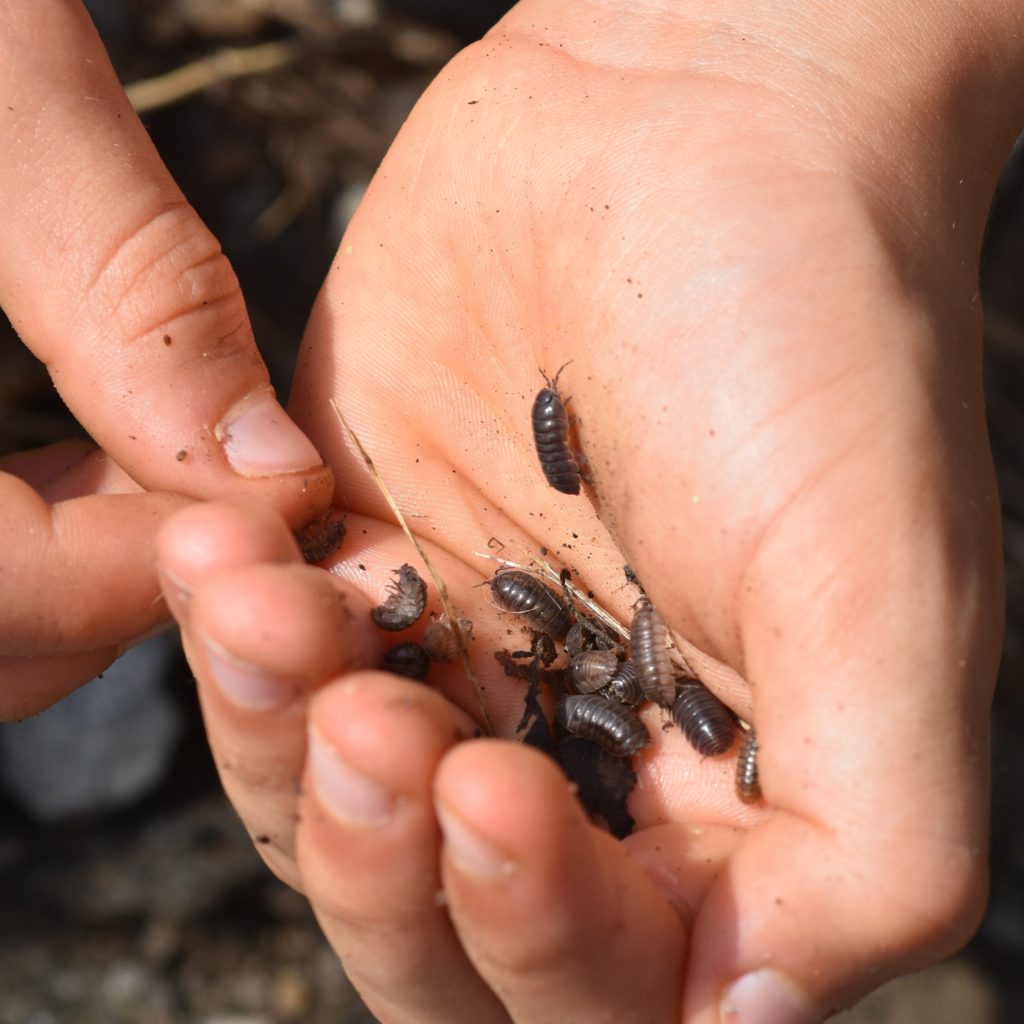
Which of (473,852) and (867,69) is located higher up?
(867,69)

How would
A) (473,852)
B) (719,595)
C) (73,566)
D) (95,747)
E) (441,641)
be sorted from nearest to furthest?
(473,852)
(719,595)
(73,566)
(441,641)
(95,747)

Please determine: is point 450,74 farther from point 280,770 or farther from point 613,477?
point 280,770

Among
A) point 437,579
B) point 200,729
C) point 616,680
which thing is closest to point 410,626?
point 437,579

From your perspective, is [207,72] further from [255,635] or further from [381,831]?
[381,831]

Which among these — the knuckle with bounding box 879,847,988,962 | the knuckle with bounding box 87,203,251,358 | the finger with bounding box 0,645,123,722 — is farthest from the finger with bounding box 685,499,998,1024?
the finger with bounding box 0,645,123,722

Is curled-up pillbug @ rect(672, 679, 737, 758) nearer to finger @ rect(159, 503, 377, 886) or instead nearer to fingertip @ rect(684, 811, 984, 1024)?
fingertip @ rect(684, 811, 984, 1024)

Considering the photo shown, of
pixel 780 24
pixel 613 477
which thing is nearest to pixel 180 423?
pixel 613 477
